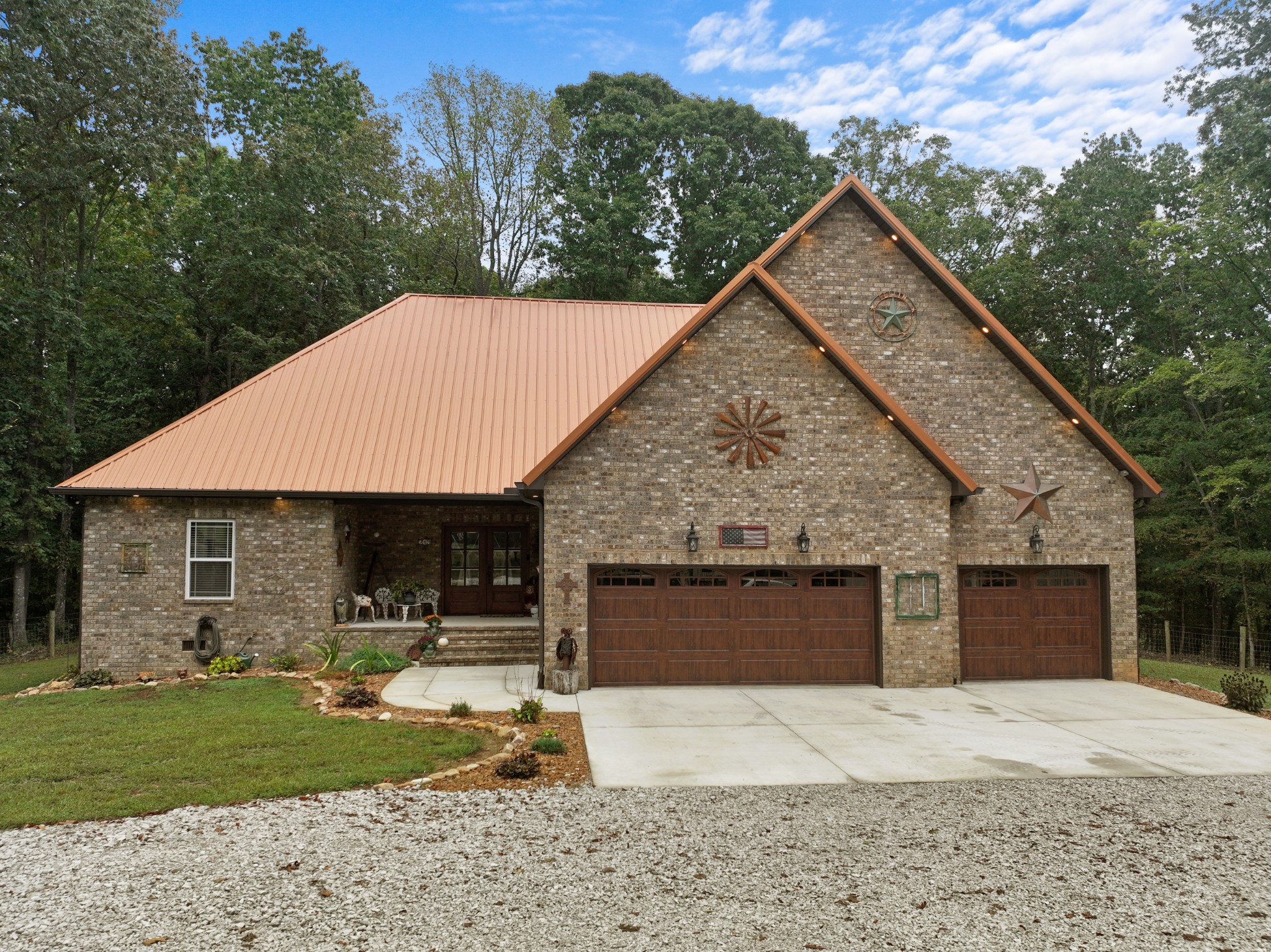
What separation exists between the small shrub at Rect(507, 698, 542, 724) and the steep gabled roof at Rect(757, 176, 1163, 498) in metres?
8.46

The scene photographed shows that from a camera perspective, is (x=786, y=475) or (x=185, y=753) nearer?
(x=185, y=753)

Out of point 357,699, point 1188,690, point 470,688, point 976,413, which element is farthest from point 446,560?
point 1188,690

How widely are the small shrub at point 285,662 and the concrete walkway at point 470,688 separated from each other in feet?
6.61

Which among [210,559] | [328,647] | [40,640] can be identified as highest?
[210,559]

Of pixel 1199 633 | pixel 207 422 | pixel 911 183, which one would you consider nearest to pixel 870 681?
pixel 207 422

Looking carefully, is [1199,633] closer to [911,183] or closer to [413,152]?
[911,183]

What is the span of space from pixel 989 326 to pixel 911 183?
19.8 meters

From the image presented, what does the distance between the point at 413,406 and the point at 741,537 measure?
7894 millimetres

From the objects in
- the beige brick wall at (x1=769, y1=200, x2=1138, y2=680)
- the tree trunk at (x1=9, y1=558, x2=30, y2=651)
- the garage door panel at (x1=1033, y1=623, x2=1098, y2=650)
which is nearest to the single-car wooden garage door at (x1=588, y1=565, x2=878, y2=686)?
the beige brick wall at (x1=769, y1=200, x2=1138, y2=680)

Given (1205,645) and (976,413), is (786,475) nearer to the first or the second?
(976,413)

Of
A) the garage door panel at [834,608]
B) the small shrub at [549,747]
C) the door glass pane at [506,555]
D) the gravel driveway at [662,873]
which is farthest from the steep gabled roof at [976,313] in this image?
the small shrub at [549,747]

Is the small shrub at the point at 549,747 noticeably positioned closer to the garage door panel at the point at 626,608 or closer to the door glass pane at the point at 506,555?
the garage door panel at the point at 626,608

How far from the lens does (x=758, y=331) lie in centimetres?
1262

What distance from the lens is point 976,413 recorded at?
13953 millimetres
